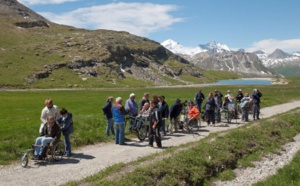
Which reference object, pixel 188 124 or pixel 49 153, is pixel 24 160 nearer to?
pixel 49 153

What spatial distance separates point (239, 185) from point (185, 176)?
2.94 metres

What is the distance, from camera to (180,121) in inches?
1117

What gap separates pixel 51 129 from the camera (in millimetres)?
17781

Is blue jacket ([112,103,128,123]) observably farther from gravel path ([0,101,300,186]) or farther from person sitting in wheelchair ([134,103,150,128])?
person sitting in wheelchair ([134,103,150,128])

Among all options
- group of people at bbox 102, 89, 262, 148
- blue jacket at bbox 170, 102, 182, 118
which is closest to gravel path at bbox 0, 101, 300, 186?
group of people at bbox 102, 89, 262, 148

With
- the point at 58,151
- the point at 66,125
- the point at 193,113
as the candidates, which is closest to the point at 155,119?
the point at 66,125

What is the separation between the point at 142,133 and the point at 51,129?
7.66 meters

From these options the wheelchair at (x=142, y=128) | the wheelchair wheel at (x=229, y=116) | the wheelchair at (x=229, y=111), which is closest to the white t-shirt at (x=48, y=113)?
the wheelchair at (x=142, y=128)

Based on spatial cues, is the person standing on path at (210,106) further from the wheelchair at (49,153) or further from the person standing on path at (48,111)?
the person standing on path at (48,111)

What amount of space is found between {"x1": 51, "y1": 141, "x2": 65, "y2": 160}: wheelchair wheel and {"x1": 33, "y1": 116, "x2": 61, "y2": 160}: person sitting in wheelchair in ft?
1.24

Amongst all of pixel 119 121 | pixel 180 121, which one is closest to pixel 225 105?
pixel 180 121

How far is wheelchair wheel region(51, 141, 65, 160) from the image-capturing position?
1767 centimetres

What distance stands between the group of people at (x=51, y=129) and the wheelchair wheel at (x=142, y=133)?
19.6 feet

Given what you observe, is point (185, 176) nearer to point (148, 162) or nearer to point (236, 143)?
point (148, 162)
